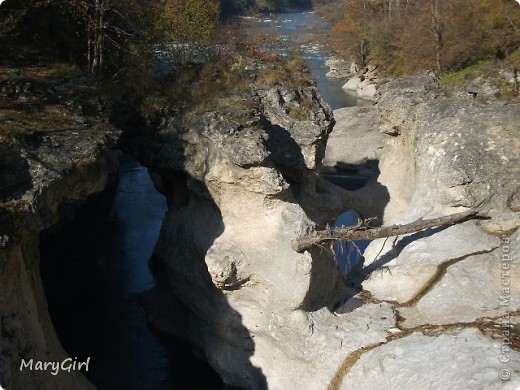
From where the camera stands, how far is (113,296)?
18719 mm

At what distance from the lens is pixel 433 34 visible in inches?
1185

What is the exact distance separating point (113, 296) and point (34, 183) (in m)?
9.53

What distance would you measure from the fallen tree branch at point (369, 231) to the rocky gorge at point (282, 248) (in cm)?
32

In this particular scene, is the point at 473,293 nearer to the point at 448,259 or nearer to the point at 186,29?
the point at 448,259

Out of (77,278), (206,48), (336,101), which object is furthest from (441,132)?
(336,101)

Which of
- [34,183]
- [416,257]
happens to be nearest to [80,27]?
[34,183]

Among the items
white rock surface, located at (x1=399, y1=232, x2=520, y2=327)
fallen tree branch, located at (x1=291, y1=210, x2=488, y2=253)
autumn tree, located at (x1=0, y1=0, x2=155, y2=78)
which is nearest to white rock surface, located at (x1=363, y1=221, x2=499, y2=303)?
fallen tree branch, located at (x1=291, y1=210, x2=488, y2=253)

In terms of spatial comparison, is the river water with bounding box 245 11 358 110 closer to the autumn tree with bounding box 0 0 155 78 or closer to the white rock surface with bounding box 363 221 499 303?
the autumn tree with bounding box 0 0 155 78

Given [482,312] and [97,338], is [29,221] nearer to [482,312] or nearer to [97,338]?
[97,338]

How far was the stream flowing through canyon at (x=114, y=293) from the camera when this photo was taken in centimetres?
1530

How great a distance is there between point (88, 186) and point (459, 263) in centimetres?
931

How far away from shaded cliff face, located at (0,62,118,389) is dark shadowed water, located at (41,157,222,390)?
3.78 m

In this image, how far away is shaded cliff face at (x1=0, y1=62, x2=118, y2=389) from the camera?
30.8 ft

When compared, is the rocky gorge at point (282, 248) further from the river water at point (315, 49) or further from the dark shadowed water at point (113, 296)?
the river water at point (315, 49)
